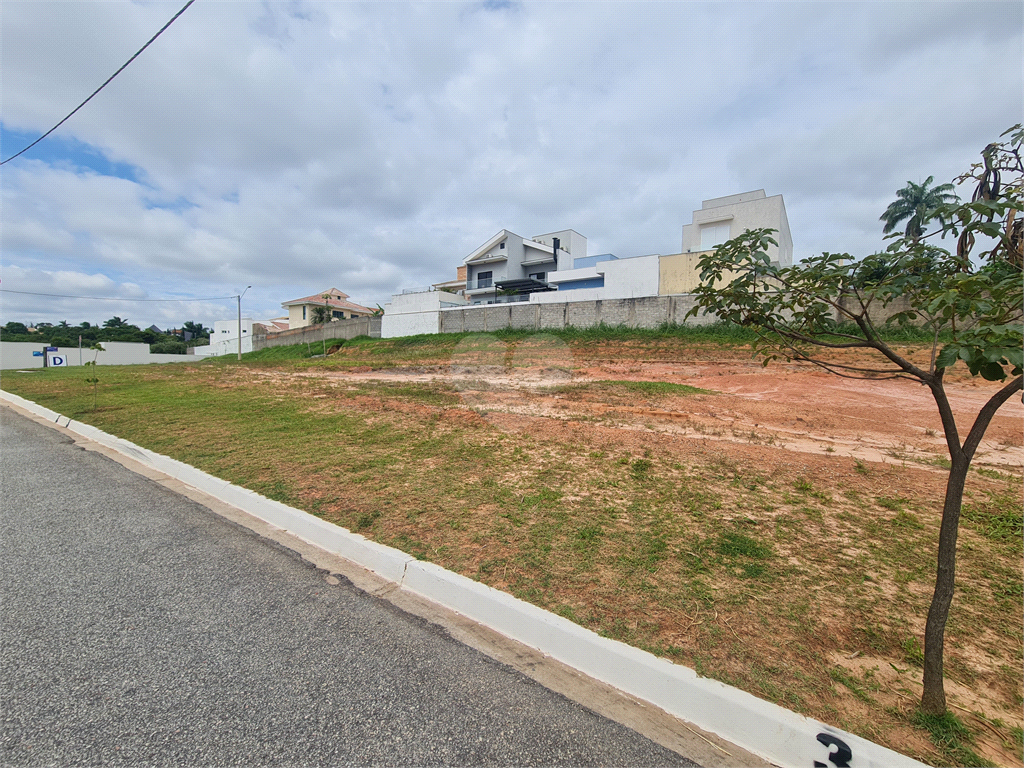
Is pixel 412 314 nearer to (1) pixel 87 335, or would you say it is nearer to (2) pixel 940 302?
(2) pixel 940 302

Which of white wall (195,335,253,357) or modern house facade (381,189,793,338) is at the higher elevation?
modern house facade (381,189,793,338)

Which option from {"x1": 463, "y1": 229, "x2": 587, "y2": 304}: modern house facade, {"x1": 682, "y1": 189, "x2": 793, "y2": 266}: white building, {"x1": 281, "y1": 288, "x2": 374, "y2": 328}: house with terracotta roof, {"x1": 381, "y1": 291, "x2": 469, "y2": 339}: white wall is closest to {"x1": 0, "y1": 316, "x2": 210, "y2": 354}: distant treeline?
{"x1": 281, "y1": 288, "x2": 374, "y2": 328}: house with terracotta roof

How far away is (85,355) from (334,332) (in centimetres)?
2734

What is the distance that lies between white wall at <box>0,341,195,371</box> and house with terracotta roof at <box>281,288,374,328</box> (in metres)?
12.2

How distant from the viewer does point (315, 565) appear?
341cm

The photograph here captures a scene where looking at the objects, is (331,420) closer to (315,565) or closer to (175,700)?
(315,565)

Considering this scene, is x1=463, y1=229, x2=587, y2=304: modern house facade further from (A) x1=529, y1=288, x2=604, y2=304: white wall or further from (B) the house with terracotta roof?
(B) the house with terracotta roof

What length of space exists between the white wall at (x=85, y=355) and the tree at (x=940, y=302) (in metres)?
44.3

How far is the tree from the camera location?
1589mm

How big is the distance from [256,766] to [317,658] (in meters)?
0.60

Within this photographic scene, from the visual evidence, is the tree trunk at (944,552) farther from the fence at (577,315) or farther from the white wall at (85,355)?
the white wall at (85,355)

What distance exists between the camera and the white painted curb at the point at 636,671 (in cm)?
181

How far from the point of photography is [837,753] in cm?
177

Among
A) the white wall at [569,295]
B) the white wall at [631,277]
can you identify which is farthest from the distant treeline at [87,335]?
the white wall at [631,277]
